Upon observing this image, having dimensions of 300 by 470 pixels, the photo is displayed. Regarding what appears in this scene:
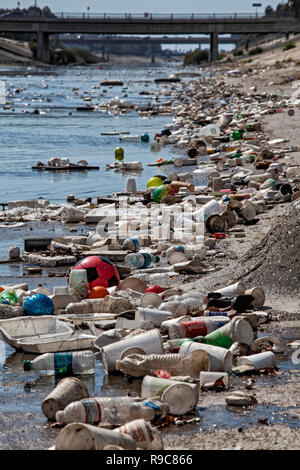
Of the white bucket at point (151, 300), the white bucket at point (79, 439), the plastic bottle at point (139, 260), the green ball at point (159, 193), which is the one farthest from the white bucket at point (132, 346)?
the green ball at point (159, 193)

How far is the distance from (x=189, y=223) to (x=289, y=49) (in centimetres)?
5953

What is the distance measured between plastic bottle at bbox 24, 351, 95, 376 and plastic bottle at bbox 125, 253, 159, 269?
10.3ft

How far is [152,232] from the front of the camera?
980cm

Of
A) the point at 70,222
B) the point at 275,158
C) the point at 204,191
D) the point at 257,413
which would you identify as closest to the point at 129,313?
the point at 257,413

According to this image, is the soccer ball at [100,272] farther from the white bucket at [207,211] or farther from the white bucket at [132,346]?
the white bucket at [207,211]

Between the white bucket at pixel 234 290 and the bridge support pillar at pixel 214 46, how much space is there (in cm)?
9707

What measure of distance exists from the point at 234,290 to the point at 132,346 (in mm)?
1582

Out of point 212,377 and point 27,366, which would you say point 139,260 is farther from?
point 212,377

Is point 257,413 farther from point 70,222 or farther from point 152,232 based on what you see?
point 70,222

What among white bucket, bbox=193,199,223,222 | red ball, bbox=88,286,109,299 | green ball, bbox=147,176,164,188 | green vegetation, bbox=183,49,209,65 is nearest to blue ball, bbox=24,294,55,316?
red ball, bbox=88,286,109,299

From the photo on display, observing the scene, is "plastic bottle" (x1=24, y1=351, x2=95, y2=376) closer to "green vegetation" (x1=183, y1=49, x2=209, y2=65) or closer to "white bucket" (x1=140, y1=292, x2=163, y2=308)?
"white bucket" (x1=140, y1=292, x2=163, y2=308)

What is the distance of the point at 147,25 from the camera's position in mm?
99062

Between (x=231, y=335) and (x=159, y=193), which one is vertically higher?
(x=159, y=193)

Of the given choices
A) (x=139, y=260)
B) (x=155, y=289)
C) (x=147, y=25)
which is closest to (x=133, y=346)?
(x=155, y=289)
